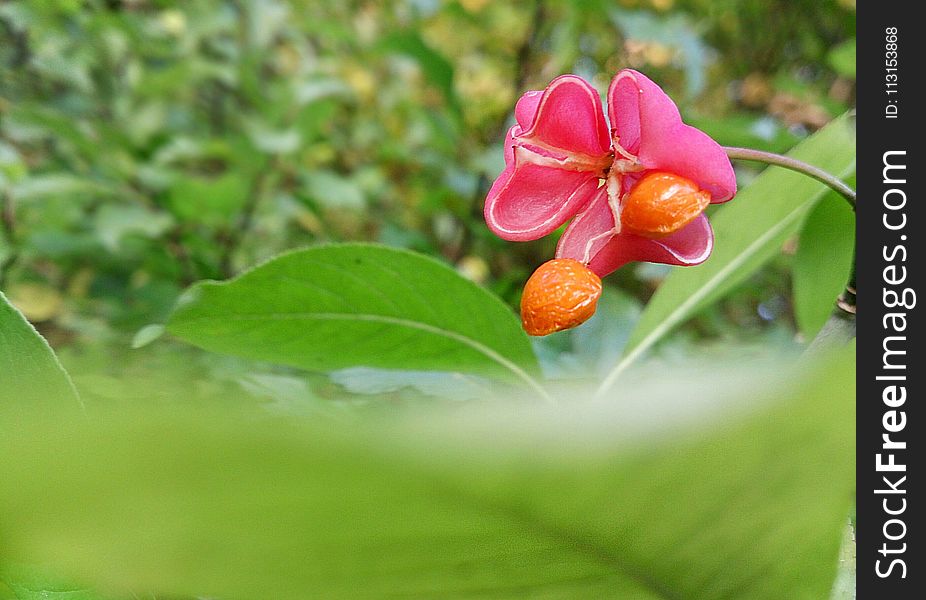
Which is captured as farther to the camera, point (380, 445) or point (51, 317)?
point (51, 317)

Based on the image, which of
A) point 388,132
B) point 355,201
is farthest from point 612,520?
point 388,132

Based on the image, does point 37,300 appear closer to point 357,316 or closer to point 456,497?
point 357,316

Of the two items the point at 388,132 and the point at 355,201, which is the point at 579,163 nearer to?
the point at 355,201

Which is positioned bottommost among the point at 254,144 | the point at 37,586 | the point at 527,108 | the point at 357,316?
the point at 37,586

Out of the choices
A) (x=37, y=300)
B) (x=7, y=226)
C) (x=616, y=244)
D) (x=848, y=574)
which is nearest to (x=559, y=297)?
(x=616, y=244)

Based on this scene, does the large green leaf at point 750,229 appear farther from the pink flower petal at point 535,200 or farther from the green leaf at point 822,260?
the pink flower petal at point 535,200

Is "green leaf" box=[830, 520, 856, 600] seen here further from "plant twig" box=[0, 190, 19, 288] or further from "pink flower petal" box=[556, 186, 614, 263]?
"plant twig" box=[0, 190, 19, 288]
